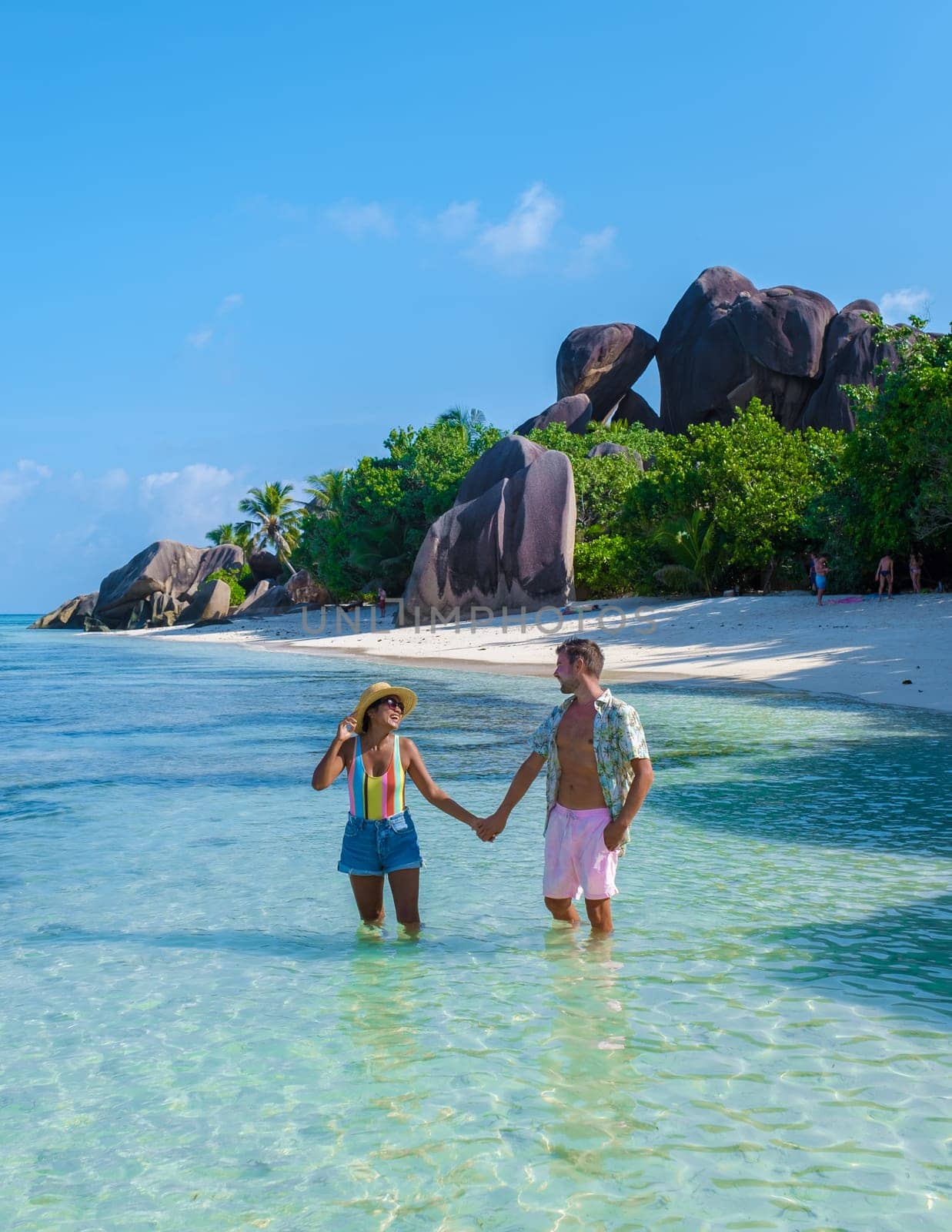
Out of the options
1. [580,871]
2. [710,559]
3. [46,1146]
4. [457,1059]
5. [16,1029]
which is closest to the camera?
[46,1146]

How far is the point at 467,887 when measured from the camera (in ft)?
22.8

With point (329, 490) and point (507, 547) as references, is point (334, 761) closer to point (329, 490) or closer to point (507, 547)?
point (507, 547)

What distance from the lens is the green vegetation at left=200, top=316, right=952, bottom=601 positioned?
25766 mm

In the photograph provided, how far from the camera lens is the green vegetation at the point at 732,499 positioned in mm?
25766

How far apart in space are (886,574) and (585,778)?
2358 cm

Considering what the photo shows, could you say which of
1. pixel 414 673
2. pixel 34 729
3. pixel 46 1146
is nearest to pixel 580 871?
pixel 46 1146

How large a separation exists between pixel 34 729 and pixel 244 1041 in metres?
12.6

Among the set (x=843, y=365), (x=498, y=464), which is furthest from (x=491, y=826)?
(x=843, y=365)

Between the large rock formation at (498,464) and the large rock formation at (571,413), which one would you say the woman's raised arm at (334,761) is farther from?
the large rock formation at (571,413)

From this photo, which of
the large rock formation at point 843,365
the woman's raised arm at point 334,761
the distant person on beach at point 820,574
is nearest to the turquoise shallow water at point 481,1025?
the woman's raised arm at point 334,761

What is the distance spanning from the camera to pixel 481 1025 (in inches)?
187

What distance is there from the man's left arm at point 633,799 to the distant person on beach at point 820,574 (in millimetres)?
22936

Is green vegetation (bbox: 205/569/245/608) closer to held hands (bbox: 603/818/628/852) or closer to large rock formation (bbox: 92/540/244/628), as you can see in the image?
large rock formation (bbox: 92/540/244/628)

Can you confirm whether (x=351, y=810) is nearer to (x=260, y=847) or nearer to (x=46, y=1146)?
(x=46, y=1146)
